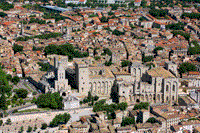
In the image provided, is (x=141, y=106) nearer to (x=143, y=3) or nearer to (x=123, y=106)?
(x=123, y=106)

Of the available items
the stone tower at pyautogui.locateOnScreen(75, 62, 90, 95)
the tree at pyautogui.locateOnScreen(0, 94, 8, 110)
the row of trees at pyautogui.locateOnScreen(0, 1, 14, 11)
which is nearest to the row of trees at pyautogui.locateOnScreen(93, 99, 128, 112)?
the stone tower at pyautogui.locateOnScreen(75, 62, 90, 95)

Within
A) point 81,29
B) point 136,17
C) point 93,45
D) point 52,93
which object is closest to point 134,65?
point 52,93

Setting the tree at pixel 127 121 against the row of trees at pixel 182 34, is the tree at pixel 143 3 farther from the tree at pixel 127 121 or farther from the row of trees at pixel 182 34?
the tree at pixel 127 121

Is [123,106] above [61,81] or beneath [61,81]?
beneath

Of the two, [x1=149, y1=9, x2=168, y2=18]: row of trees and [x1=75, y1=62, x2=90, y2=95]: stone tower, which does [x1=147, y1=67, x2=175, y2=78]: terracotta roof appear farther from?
[x1=149, y1=9, x2=168, y2=18]: row of trees

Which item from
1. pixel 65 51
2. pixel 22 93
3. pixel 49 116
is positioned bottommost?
pixel 49 116

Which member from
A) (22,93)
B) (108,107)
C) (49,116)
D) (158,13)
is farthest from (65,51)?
(158,13)

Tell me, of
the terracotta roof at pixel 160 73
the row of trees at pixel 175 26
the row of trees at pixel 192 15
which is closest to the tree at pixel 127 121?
the terracotta roof at pixel 160 73
